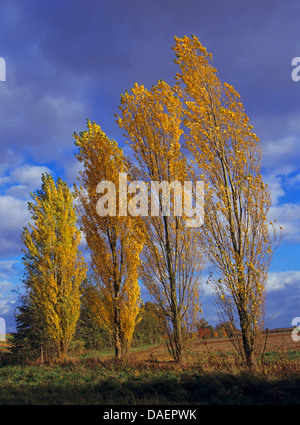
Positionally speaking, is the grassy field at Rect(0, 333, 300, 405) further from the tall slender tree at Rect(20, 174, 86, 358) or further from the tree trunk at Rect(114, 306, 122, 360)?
the tall slender tree at Rect(20, 174, 86, 358)

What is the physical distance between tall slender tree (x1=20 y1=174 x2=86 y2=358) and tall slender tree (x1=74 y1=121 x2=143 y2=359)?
219 inches

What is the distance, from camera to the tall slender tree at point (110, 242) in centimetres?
1300

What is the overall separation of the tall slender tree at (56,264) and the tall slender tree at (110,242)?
558 centimetres

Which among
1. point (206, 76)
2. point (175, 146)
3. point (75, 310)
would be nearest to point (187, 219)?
point (175, 146)

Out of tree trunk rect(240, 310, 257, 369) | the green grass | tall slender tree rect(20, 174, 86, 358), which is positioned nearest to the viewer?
the green grass

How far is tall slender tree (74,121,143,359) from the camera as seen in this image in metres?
13.0

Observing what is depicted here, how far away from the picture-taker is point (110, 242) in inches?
539

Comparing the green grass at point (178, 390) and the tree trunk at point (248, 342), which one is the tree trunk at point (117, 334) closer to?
the green grass at point (178, 390)

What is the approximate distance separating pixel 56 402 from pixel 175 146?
7948mm

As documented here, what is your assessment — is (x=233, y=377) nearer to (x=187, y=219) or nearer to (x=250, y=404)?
(x=250, y=404)

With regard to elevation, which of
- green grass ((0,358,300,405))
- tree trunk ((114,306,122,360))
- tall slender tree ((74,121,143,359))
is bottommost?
green grass ((0,358,300,405))

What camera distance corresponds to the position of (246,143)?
9.35 meters

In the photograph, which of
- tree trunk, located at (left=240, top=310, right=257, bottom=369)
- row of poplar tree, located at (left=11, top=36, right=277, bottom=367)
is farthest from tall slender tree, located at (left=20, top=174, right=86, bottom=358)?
tree trunk, located at (left=240, top=310, right=257, bottom=369)
